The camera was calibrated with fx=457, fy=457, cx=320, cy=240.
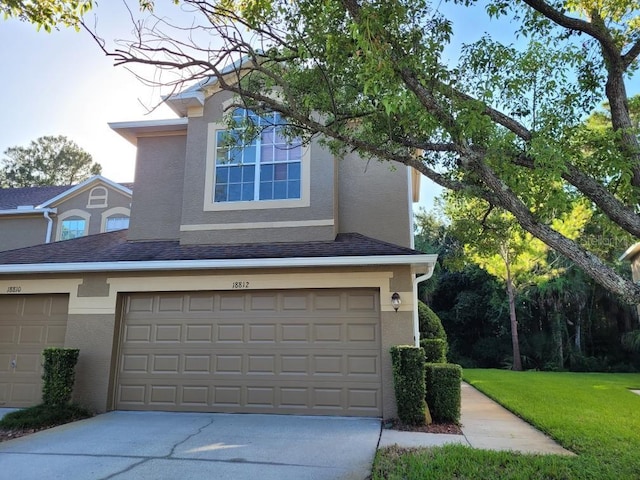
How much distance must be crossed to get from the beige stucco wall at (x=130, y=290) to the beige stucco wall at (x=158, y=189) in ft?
6.55

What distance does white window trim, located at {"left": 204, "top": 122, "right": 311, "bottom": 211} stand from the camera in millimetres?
10070

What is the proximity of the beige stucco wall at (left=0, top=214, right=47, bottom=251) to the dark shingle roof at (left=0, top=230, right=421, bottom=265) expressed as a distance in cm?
721

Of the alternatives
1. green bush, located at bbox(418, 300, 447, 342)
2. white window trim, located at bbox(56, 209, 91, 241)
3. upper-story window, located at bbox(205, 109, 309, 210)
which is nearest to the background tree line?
green bush, located at bbox(418, 300, 447, 342)

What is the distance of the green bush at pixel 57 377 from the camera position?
323 inches

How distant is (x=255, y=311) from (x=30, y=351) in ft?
15.7

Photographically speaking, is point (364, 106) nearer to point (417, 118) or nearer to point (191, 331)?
A: point (417, 118)

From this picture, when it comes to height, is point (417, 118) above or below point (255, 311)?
above

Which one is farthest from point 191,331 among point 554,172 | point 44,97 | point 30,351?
point 554,172

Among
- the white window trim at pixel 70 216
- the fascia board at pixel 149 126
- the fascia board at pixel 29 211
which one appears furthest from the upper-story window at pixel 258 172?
the fascia board at pixel 29 211

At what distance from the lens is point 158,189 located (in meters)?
11.2

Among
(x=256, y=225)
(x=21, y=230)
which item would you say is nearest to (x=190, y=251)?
(x=256, y=225)

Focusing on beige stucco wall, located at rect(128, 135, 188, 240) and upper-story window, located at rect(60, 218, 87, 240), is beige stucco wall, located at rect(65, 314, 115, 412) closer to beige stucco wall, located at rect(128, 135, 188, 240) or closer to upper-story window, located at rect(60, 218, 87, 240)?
beige stucco wall, located at rect(128, 135, 188, 240)

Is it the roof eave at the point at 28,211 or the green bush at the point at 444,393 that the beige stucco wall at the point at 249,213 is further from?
the roof eave at the point at 28,211

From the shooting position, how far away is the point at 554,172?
16.1ft
